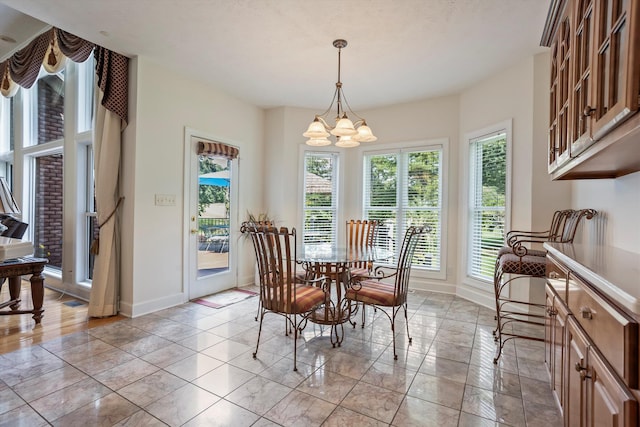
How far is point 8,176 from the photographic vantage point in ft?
18.6

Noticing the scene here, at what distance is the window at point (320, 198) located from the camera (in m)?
4.99

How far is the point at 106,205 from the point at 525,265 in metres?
4.08

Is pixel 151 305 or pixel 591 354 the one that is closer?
pixel 591 354

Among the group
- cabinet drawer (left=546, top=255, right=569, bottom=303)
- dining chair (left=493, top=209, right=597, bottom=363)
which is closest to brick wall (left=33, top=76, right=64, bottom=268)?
dining chair (left=493, top=209, right=597, bottom=363)

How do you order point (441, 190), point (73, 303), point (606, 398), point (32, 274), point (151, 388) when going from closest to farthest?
1. point (606, 398)
2. point (151, 388)
3. point (32, 274)
4. point (73, 303)
5. point (441, 190)

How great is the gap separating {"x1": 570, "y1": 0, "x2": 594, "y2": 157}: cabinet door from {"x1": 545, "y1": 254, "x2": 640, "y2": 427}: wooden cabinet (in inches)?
27.5

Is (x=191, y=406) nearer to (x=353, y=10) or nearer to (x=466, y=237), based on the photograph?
(x=353, y=10)

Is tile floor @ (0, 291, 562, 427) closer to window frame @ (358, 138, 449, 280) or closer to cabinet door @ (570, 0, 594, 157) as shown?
window frame @ (358, 138, 449, 280)

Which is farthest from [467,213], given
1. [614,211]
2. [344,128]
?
[344,128]

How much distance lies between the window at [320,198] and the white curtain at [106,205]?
257cm

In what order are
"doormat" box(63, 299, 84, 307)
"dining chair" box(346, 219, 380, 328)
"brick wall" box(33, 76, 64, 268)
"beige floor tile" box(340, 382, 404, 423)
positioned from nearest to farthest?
"beige floor tile" box(340, 382, 404, 423), "doormat" box(63, 299, 84, 307), "dining chair" box(346, 219, 380, 328), "brick wall" box(33, 76, 64, 268)

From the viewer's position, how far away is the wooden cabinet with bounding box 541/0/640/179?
113 centimetres

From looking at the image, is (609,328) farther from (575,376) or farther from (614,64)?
(614,64)

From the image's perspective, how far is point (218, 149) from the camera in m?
4.12
